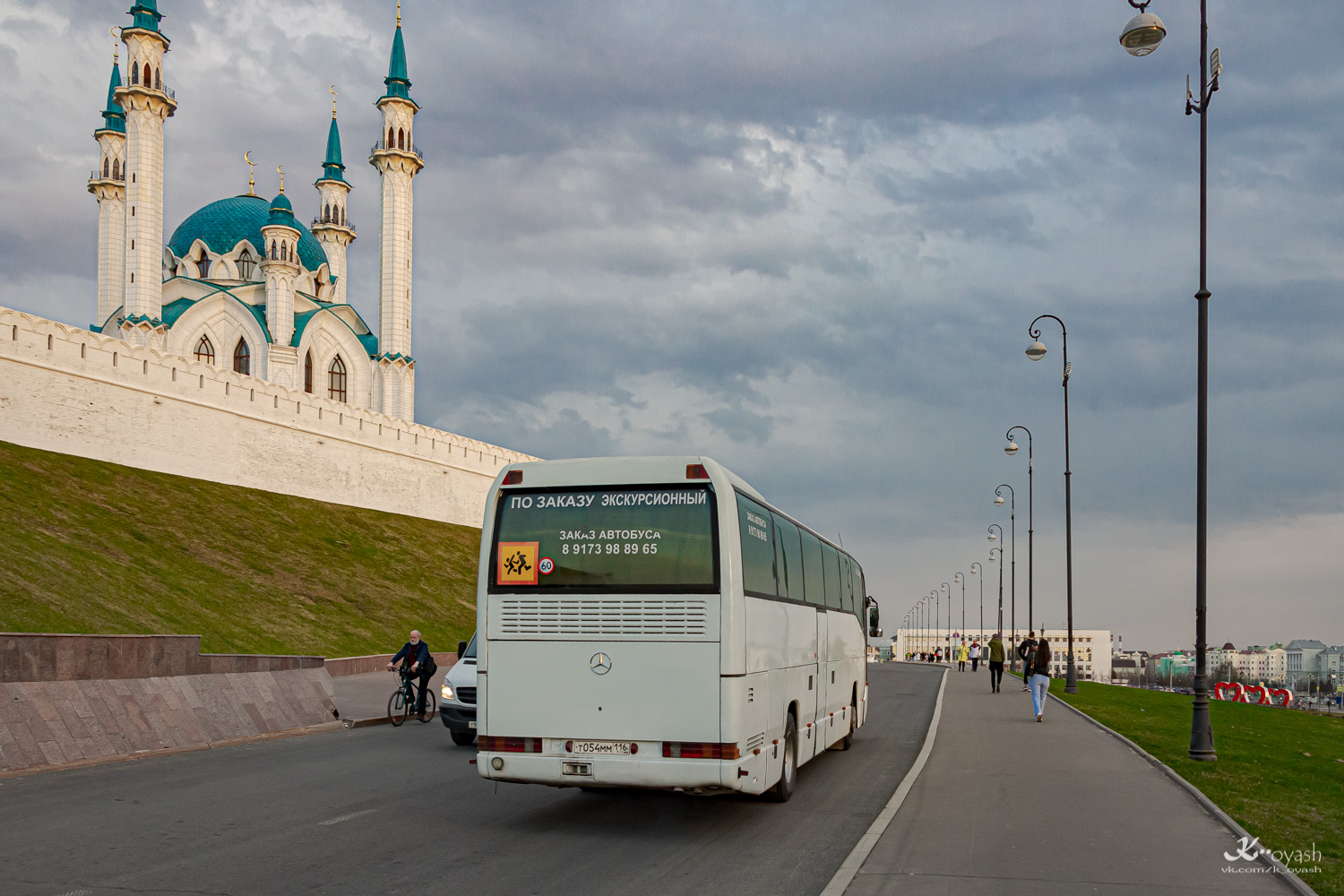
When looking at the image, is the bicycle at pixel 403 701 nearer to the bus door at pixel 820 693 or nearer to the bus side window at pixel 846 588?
the bus side window at pixel 846 588

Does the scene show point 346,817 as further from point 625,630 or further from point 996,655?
point 996,655

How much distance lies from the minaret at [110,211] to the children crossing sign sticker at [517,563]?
212 ft

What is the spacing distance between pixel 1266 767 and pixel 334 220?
262 feet

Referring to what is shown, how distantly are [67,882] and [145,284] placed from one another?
181 ft

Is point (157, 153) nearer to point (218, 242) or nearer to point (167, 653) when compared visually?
point (218, 242)

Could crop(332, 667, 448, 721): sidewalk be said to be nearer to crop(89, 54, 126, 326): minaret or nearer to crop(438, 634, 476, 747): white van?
crop(438, 634, 476, 747): white van

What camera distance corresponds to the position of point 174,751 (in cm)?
1431

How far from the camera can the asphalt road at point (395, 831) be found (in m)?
7.30

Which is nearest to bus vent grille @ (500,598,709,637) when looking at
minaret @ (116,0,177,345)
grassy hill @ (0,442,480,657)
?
grassy hill @ (0,442,480,657)

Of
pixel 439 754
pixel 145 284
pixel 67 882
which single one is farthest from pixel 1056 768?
pixel 145 284

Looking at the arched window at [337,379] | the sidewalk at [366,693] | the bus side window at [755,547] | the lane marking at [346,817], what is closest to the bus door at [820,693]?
the bus side window at [755,547]

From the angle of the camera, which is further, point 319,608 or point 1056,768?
point 319,608

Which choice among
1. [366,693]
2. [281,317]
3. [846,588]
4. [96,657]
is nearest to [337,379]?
[281,317]

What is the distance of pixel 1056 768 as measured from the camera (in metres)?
13.2
